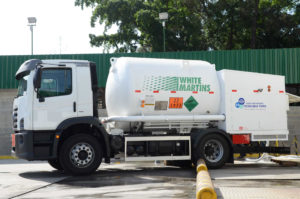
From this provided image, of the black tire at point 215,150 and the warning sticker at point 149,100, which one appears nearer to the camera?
the warning sticker at point 149,100

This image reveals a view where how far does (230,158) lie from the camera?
12.5 m

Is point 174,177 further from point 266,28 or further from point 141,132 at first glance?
point 266,28

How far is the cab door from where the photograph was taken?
10.8m

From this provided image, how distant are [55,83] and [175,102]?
3381mm

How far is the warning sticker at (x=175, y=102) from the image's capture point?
12.1m

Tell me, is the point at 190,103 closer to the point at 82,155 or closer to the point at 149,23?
the point at 82,155

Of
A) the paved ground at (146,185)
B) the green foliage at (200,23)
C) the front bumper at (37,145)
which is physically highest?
the green foliage at (200,23)

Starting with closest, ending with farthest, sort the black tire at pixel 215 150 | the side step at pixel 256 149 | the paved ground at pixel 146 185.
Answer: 1. the paved ground at pixel 146 185
2. the black tire at pixel 215 150
3. the side step at pixel 256 149

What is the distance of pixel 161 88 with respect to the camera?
12.0 m

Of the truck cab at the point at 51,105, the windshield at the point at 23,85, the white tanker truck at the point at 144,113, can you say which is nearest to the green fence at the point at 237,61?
the white tanker truck at the point at 144,113

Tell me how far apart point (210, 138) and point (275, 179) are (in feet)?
9.05

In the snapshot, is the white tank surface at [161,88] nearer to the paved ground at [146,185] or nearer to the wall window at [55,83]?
the wall window at [55,83]

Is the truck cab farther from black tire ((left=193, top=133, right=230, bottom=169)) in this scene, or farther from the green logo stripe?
black tire ((left=193, top=133, right=230, bottom=169))

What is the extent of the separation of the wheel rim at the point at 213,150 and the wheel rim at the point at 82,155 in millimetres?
3347
